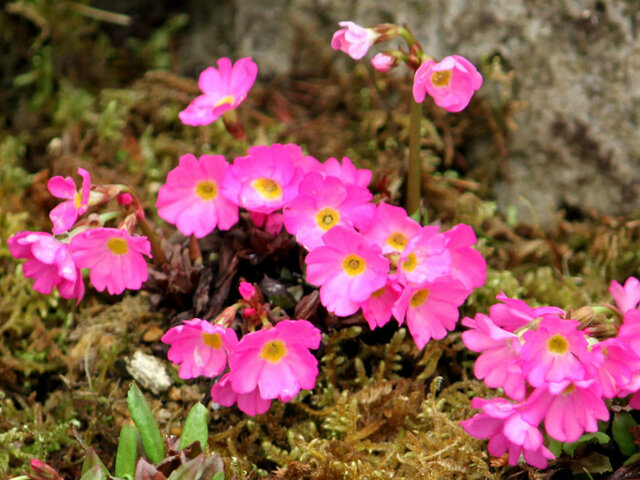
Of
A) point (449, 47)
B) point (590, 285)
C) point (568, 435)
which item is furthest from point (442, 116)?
point (568, 435)

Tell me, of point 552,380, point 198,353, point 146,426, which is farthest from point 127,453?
point 552,380

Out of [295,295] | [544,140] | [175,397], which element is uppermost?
[544,140]

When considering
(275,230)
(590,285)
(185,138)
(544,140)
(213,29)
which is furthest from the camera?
(213,29)

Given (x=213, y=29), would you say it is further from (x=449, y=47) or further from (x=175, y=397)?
(x=175, y=397)

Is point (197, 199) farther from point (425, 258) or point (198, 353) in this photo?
point (425, 258)

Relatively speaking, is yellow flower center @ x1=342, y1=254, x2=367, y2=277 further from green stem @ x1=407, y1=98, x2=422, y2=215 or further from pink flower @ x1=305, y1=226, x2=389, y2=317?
green stem @ x1=407, y1=98, x2=422, y2=215

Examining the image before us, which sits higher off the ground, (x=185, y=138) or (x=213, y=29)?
(x=213, y=29)

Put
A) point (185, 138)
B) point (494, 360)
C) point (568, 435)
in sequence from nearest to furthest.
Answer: point (568, 435) → point (494, 360) → point (185, 138)
